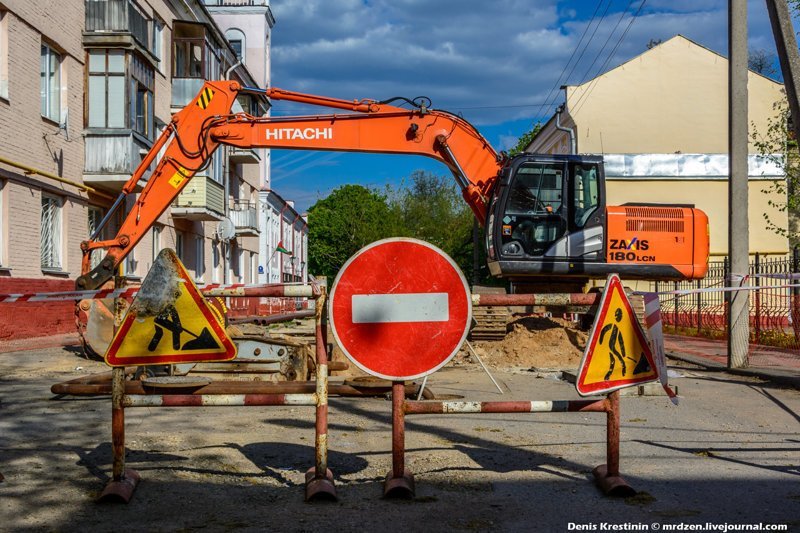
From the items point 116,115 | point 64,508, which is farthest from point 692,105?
point 64,508

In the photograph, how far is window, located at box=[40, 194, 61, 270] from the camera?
2008 cm

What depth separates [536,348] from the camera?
14.8 m

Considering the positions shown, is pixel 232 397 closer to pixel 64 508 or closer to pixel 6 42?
pixel 64 508

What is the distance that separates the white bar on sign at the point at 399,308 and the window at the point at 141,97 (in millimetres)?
20544

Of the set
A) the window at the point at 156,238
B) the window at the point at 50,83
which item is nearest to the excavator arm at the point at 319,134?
the window at the point at 50,83

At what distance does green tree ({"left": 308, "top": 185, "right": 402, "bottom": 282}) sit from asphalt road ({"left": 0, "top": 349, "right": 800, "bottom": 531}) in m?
72.1

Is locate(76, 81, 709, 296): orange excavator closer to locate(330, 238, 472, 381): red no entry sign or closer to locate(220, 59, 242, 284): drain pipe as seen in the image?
locate(330, 238, 472, 381): red no entry sign

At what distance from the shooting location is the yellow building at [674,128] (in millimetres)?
37719

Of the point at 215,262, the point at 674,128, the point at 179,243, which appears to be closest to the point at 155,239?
the point at 179,243

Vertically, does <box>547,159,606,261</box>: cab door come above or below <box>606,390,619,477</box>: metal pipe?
above

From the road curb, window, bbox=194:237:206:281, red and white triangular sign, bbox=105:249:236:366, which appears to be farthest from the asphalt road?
window, bbox=194:237:206:281

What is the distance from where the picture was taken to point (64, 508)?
14.7ft

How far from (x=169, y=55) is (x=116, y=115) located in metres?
8.29

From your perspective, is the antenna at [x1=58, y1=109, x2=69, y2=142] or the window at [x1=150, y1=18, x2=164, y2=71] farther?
the window at [x1=150, y1=18, x2=164, y2=71]
